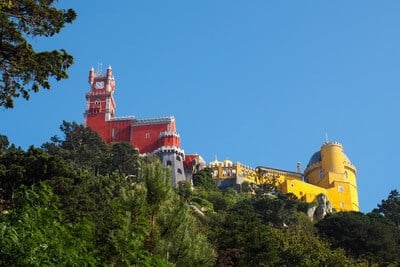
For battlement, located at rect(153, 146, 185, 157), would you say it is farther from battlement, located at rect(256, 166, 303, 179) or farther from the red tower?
battlement, located at rect(256, 166, 303, 179)

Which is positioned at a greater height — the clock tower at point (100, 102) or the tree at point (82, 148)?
the clock tower at point (100, 102)

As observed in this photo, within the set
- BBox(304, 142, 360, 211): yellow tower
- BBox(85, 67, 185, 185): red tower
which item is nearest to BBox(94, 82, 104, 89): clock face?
BBox(85, 67, 185, 185): red tower

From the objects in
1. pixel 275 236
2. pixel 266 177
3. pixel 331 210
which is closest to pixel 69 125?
pixel 266 177

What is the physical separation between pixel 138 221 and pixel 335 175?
61133mm

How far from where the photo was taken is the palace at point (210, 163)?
2584 inches

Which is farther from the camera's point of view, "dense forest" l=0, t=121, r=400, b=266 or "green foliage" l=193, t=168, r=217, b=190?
"green foliage" l=193, t=168, r=217, b=190

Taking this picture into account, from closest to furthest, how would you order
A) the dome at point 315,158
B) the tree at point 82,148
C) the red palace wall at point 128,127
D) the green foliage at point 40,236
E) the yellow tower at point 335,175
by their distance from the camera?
the green foliage at point 40,236 < the tree at point 82,148 < the red palace wall at point 128,127 < the yellow tower at point 335,175 < the dome at point 315,158

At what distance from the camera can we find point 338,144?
2955 inches

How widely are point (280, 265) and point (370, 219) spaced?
101 ft

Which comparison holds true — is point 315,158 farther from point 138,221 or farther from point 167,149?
point 138,221

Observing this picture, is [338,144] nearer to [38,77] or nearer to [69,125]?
[69,125]

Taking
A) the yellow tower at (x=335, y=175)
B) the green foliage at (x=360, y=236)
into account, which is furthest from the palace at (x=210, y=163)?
the green foliage at (x=360, y=236)

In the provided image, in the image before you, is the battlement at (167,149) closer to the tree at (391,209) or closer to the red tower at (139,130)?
the red tower at (139,130)

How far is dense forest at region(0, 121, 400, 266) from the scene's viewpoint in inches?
411
